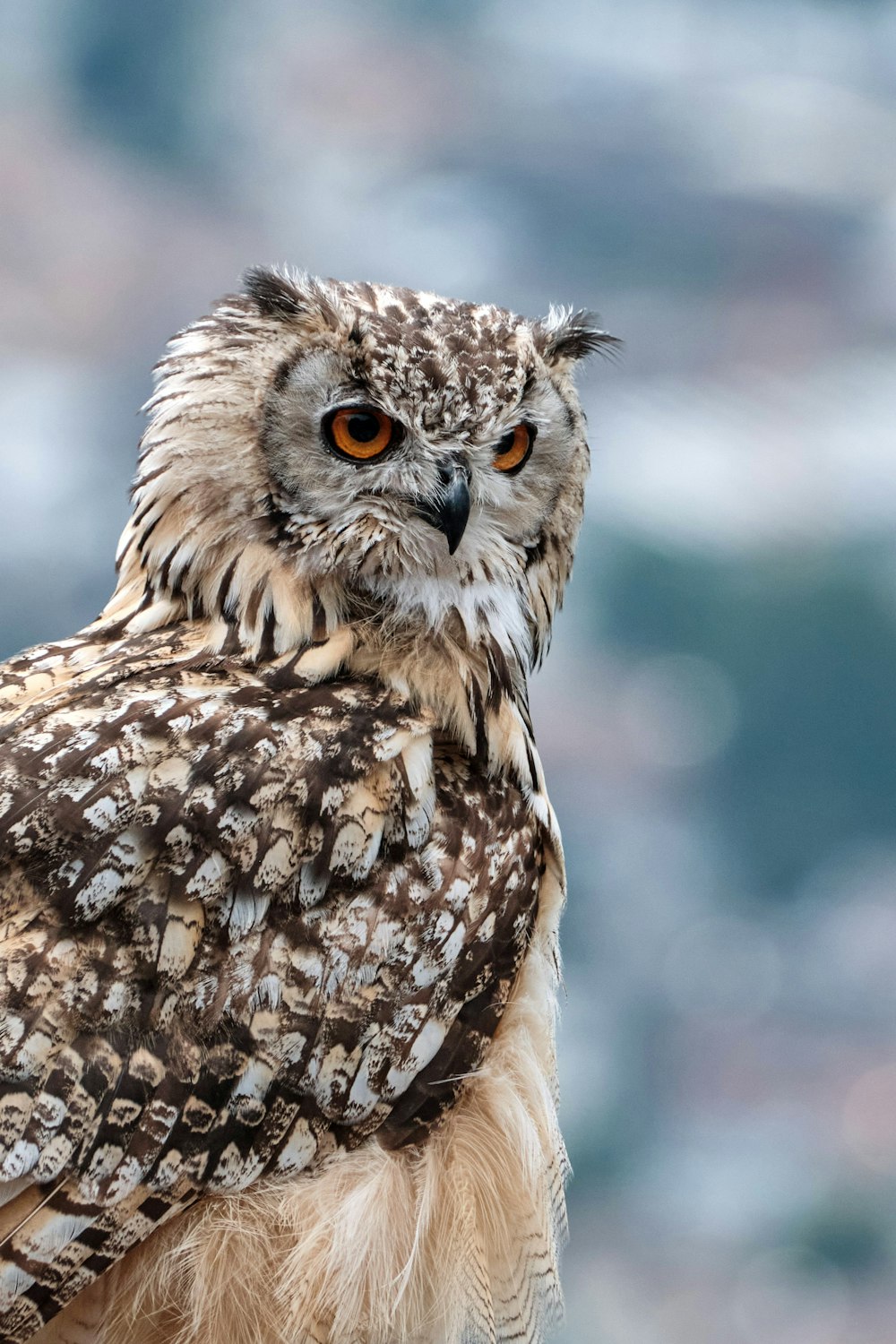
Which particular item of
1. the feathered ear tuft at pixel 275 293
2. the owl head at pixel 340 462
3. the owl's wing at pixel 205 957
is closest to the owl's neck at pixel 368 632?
the owl head at pixel 340 462

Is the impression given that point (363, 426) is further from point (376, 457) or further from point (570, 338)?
point (570, 338)

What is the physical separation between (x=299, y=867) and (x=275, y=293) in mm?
736

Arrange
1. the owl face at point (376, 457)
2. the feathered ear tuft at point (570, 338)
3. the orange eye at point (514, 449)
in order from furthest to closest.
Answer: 1. the feathered ear tuft at point (570, 338)
2. the orange eye at point (514, 449)
3. the owl face at point (376, 457)

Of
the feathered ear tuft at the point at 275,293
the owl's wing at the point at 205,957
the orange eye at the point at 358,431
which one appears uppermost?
the feathered ear tuft at the point at 275,293

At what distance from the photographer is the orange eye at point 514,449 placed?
5.39 feet

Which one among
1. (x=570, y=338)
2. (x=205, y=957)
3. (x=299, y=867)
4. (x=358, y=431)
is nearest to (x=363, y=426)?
(x=358, y=431)

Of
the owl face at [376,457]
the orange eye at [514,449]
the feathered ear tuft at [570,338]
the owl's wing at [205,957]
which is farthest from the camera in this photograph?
the feathered ear tuft at [570,338]

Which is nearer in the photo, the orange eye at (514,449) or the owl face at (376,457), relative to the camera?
the owl face at (376,457)

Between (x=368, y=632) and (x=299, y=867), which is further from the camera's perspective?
(x=368, y=632)

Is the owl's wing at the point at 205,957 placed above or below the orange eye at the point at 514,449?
below

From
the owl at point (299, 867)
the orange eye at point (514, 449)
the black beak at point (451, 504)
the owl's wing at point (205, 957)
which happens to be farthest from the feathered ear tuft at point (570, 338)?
the owl's wing at point (205, 957)

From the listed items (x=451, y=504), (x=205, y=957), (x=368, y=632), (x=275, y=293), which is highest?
(x=275, y=293)

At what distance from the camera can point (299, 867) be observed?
1333mm

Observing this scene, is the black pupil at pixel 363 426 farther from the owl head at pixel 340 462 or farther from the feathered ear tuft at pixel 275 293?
the feathered ear tuft at pixel 275 293
